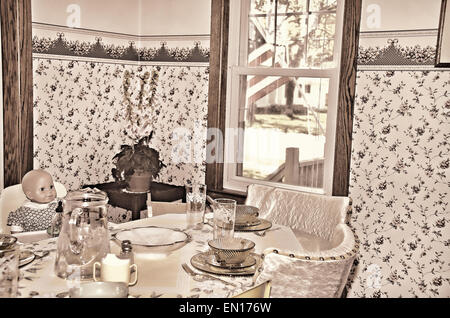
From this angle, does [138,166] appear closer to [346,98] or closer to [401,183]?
[346,98]

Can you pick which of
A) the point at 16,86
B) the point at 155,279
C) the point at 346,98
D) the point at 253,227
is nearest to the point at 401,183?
the point at 346,98

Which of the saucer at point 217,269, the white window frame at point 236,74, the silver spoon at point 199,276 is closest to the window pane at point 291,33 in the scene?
the white window frame at point 236,74

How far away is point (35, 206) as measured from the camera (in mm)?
2637

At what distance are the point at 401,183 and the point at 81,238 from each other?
6.20 feet

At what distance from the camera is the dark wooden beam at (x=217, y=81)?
140 inches

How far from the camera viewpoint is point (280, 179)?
3557mm

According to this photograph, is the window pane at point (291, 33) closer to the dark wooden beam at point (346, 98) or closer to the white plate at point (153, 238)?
the dark wooden beam at point (346, 98)

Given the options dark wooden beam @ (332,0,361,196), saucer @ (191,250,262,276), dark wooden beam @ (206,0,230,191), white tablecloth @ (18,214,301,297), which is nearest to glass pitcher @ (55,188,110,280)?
white tablecloth @ (18,214,301,297)

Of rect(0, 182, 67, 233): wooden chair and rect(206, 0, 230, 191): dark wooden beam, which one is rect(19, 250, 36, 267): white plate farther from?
rect(206, 0, 230, 191): dark wooden beam

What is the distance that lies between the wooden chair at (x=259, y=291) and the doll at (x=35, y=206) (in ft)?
4.92

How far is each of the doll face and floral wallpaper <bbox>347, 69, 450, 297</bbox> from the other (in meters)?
1.67

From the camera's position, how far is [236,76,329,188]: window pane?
335cm

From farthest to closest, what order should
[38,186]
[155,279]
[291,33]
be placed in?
[291,33] → [38,186] → [155,279]
